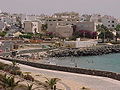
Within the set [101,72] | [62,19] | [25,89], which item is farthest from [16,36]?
[25,89]

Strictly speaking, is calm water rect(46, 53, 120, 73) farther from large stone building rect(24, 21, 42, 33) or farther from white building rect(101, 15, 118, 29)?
white building rect(101, 15, 118, 29)

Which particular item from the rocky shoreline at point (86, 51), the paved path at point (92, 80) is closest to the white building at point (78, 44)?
the rocky shoreline at point (86, 51)

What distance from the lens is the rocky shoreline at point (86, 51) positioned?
265 ft

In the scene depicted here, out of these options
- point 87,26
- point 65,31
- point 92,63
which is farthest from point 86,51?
point 65,31

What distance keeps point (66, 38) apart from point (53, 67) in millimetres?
64107

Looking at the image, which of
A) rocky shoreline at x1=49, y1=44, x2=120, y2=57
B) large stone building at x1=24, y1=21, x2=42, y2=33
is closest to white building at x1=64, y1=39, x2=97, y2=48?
rocky shoreline at x1=49, y1=44, x2=120, y2=57

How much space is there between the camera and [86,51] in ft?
283

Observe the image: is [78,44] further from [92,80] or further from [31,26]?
[92,80]

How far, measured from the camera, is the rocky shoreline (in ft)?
265

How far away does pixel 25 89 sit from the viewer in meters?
25.4

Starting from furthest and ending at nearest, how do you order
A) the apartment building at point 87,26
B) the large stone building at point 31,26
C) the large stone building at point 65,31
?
the large stone building at point 31,26 < the large stone building at point 65,31 < the apartment building at point 87,26

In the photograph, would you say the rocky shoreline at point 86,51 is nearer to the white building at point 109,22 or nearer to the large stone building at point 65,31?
the large stone building at point 65,31

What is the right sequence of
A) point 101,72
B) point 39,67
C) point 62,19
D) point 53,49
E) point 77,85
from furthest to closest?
1. point 62,19
2. point 53,49
3. point 39,67
4. point 101,72
5. point 77,85

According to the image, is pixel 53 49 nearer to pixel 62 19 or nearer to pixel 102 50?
pixel 102 50
